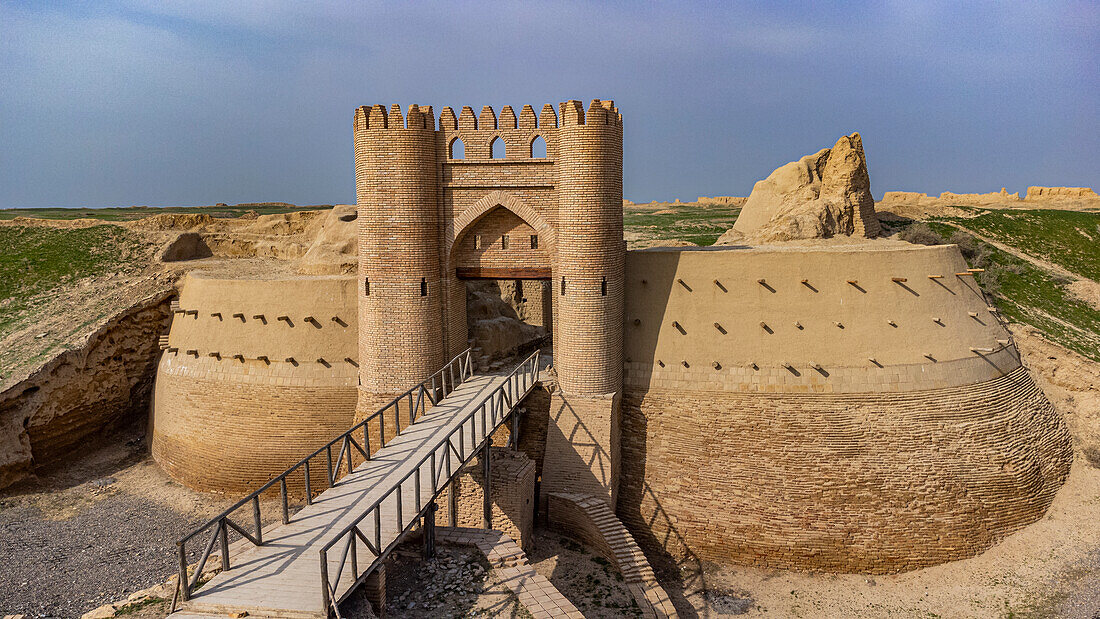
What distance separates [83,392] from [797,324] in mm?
20515

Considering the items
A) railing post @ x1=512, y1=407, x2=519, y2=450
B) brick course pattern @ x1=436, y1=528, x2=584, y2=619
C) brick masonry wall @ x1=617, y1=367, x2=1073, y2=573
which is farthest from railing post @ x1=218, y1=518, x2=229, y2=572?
brick masonry wall @ x1=617, y1=367, x2=1073, y2=573

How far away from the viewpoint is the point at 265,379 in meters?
18.2

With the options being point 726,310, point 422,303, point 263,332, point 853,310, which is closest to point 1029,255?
point 853,310

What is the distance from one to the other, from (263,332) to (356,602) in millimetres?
10737

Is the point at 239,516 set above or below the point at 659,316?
below

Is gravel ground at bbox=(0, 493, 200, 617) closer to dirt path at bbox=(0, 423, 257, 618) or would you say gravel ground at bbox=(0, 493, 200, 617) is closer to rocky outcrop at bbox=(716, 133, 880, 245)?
dirt path at bbox=(0, 423, 257, 618)

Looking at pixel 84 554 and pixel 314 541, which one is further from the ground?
pixel 314 541

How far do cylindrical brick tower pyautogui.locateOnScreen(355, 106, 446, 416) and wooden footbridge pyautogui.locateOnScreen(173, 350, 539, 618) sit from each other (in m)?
1.04

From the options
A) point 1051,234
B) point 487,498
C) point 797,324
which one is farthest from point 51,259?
Answer: point 1051,234

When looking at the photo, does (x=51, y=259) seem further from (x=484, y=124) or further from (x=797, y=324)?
(x=797, y=324)

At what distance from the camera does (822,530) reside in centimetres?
1533

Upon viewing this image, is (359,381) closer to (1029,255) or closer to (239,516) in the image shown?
(239,516)

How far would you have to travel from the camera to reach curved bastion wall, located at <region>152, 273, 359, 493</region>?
1798 centimetres

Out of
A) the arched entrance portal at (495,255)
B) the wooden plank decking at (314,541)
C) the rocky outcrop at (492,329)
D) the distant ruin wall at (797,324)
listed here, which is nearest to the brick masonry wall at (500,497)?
the wooden plank decking at (314,541)
